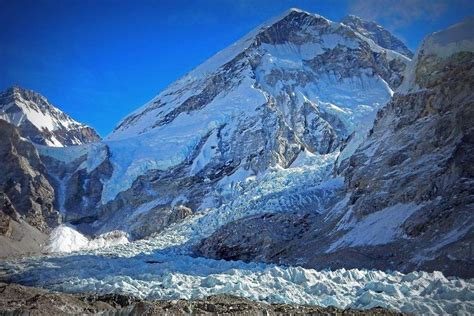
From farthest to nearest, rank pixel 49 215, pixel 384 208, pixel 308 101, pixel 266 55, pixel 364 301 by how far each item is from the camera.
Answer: pixel 266 55, pixel 308 101, pixel 49 215, pixel 384 208, pixel 364 301

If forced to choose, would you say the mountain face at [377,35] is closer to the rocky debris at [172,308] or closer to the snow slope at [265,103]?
the snow slope at [265,103]

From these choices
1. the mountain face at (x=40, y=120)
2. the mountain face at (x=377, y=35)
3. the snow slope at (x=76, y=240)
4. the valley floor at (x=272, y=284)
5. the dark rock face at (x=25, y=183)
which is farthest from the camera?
the mountain face at (x=40, y=120)

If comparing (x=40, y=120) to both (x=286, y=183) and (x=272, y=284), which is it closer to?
(x=286, y=183)

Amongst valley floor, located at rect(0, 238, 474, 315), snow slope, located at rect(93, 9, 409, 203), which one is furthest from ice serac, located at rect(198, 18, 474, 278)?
Answer: snow slope, located at rect(93, 9, 409, 203)

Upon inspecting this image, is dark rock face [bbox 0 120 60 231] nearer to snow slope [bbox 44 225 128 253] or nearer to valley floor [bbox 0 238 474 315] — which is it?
snow slope [bbox 44 225 128 253]

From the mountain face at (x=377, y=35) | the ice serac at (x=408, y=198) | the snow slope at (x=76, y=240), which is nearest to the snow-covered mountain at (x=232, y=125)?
the snow slope at (x=76, y=240)

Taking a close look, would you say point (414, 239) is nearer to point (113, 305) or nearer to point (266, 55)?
point (113, 305)

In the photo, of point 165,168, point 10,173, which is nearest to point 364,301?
point 165,168
